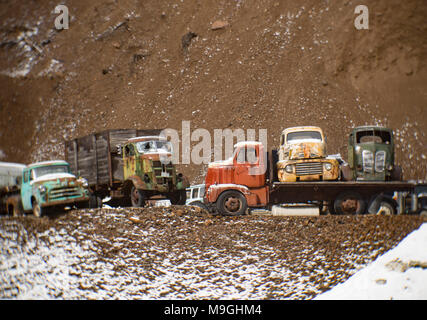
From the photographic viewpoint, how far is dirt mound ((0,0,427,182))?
24.6 meters

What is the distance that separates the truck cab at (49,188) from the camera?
36.8 ft

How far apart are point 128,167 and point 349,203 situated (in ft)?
22.5

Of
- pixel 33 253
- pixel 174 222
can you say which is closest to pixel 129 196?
pixel 174 222

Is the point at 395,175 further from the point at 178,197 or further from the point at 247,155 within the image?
the point at 178,197

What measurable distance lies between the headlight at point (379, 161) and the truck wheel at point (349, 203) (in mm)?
1096

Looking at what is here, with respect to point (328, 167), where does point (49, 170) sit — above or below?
above

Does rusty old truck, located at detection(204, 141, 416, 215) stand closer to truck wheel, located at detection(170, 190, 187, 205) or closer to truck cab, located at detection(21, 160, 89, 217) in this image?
truck wheel, located at detection(170, 190, 187, 205)

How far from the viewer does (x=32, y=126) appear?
3294cm

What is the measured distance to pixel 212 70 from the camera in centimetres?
2841

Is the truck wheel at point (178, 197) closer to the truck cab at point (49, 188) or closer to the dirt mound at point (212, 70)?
the truck cab at point (49, 188)

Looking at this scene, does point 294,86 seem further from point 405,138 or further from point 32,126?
point 32,126

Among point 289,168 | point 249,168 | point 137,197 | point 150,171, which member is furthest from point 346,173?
point 137,197

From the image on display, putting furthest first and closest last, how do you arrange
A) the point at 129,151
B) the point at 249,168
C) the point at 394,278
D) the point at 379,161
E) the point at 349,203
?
1. the point at 129,151
2. the point at 249,168
3. the point at 379,161
4. the point at 349,203
5. the point at 394,278

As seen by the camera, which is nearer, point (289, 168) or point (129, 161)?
point (289, 168)
